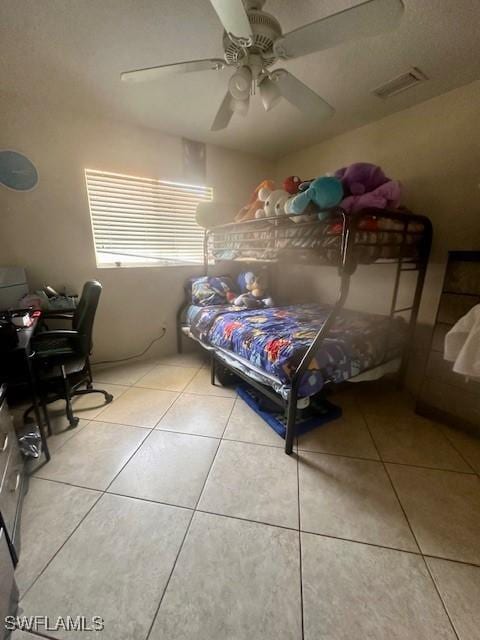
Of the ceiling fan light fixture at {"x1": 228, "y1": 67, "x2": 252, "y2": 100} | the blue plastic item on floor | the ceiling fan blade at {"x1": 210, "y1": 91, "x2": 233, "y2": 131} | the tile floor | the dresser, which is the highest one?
Answer: the ceiling fan blade at {"x1": 210, "y1": 91, "x2": 233, "y2": 131}

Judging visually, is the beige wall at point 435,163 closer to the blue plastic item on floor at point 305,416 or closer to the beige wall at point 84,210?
the blue plastic item on floor at point 305,416

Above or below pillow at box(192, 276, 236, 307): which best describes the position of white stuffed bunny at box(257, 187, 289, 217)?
above

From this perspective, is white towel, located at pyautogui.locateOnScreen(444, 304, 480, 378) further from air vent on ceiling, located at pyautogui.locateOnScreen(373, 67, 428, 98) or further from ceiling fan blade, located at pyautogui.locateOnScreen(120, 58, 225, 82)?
ceiling fan blade, located at pyautogui.locateOnScreen(120, 58, 225, 82)

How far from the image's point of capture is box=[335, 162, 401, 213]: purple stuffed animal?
4.57ft

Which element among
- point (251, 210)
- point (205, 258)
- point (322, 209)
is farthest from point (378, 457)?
point (205, 258)

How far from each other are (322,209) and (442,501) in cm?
159

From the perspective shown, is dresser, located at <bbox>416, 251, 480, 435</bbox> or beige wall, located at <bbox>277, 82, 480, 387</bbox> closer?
dresser, located at <bbox>416, 251, 480, 435</bbox>

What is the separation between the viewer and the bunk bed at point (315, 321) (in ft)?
4.41

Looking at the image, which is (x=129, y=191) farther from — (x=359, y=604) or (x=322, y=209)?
(x=359, y=604)

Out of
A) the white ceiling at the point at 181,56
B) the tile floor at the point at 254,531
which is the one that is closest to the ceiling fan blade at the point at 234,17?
the white ceiling at the point at 181,56

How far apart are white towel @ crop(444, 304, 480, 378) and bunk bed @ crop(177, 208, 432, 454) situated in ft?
1.41

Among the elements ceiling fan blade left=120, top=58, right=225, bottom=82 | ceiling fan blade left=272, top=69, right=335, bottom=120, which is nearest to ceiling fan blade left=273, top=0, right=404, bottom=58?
ceiling fan blade left=272, top=69, right=335, bottom=120

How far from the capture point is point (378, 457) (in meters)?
1.43

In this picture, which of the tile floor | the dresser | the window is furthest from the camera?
the window
